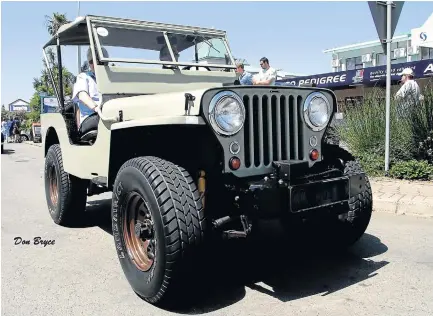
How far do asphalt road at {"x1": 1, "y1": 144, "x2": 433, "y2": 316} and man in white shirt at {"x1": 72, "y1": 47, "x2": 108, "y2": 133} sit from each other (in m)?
1.22

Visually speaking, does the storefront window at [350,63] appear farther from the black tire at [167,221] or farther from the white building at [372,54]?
the black tire at [167,221]

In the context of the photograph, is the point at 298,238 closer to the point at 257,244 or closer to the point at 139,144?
the point at 257,244

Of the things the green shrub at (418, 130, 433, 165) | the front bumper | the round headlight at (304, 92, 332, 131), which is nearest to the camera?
the front bumper

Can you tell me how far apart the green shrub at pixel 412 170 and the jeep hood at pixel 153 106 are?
182 inches

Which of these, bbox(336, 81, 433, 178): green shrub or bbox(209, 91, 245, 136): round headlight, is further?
bbox(336, 81, 433, 178): green shrub

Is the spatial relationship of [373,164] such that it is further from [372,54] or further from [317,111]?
[372,54]

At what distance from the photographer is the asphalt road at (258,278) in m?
3.12

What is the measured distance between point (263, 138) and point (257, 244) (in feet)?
4.68

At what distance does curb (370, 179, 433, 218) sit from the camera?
542 cm

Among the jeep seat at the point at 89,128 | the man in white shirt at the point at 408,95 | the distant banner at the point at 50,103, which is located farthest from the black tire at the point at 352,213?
the distant banner at the point at 50,103

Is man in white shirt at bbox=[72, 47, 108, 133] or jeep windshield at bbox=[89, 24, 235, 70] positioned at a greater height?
jeep windshield at bbox=[89, 24, 235, 70]

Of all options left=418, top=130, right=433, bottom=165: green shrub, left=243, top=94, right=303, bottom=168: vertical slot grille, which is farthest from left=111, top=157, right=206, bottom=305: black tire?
left=418, top=130, right=433, bottom=165: green shrub

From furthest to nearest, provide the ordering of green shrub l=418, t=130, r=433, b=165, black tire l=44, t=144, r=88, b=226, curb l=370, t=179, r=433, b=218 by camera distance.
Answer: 1. green shrub l=418, t=130, r=433, b=165
2. curb l=370, t=179, r=433, b=218
3. black tire l=44, t=144, r=88, b=226

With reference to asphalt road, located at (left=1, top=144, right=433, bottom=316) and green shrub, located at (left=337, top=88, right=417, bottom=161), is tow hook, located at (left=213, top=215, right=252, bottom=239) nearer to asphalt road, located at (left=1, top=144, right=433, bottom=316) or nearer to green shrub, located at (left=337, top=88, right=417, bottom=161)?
asphalt road, located at (left=1, top=144, right=433, bottom=316)
